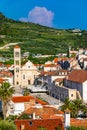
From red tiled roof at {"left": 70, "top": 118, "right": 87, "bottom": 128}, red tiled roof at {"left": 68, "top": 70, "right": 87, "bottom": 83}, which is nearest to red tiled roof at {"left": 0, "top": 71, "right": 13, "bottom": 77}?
red tiled roof at {"left": 68, "top": 70, "right": 87, "bottom": 83}

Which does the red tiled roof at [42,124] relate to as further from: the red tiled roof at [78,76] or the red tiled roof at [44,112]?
the red tiled roof at [78,76]

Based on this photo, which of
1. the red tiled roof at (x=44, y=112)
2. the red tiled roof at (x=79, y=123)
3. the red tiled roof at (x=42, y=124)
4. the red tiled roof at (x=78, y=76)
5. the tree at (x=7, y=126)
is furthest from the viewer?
the red tiled roof at (x=78, y=76)

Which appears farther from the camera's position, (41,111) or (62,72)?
(62,72)

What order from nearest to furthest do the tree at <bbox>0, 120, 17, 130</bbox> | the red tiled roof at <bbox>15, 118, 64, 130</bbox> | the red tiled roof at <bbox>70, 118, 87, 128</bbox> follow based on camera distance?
1. the tree at <bbox>0, 120, 17, 130</bbox>
2. the red tiled roof at <bbox>70, 118, 87, 128</bbox>
3. the red tiled roof at <bbox>15, 118, 64, 130</bbox>

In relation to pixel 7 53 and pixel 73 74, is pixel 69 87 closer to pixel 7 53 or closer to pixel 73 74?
pixel 73 74

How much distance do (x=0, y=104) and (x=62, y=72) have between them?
3288cm

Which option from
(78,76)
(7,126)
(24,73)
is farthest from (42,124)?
(24,73)

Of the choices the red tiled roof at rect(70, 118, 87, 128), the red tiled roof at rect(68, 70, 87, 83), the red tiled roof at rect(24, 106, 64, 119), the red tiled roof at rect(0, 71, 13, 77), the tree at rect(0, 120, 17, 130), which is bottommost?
the tree at rect(0, 120, 17, 130)

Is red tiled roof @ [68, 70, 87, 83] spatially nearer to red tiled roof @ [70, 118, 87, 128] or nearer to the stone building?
the stone building

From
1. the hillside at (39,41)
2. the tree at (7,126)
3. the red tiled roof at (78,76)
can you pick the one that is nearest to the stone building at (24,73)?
the red tiled roof at (78,76)

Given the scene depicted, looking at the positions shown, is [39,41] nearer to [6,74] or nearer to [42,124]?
[6,74]

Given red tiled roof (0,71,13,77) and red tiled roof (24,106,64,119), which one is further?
red tiled roof (0,71,13,77)

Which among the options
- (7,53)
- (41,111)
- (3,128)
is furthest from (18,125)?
(7,53)

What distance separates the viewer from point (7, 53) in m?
155
